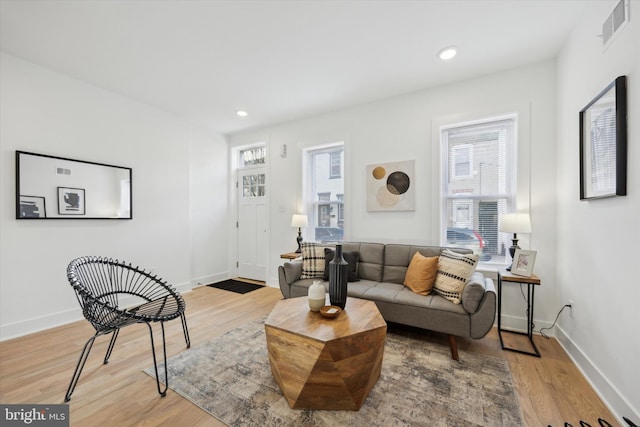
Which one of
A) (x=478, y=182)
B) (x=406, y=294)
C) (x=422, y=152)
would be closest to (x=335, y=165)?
(x=422, y=152)

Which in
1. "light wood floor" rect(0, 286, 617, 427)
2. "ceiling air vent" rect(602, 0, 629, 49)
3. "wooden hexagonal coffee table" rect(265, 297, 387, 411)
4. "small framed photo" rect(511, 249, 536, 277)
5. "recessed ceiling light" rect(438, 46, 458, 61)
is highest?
"recessed ceiling light" rect(438, 46, 458, 61)

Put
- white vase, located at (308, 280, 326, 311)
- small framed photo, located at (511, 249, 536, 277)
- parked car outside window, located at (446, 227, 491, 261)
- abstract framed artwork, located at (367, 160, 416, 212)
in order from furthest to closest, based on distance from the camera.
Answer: abstract framed artwork, located at (367, 160, 416, 212) < parked car outside window, located at (446, 227, 491, 261) < small framed photo, located at (511, 249, 536, 277) < white vase, located at (308, 280, 326, 311)

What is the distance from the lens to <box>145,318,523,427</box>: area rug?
1.52 meters

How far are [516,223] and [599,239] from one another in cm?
70

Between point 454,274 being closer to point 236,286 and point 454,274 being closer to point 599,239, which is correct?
point 599,239

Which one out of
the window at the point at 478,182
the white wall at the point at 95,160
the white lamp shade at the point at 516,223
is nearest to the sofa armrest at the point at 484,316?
the white lamp shade at the point at 516,223

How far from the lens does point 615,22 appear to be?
163cm

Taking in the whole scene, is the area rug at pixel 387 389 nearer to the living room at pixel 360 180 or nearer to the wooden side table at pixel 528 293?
the wooden side table at pixel 528 293

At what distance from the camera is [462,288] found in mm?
2346

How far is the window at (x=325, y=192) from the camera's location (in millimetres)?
3941

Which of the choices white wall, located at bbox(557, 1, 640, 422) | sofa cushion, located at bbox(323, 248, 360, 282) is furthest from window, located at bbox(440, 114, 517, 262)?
sofa cushion, located at bbox(323, 248, 360, 282)

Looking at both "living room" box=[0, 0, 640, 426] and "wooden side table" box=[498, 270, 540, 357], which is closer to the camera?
"living room" box=[0, 0, 640, 426]

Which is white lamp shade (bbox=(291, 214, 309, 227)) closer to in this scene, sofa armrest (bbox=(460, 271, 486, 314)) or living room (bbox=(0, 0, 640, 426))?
living room (bbox=(0, 0, 640, 426))

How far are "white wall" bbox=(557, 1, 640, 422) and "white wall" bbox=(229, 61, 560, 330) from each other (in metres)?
0.14
